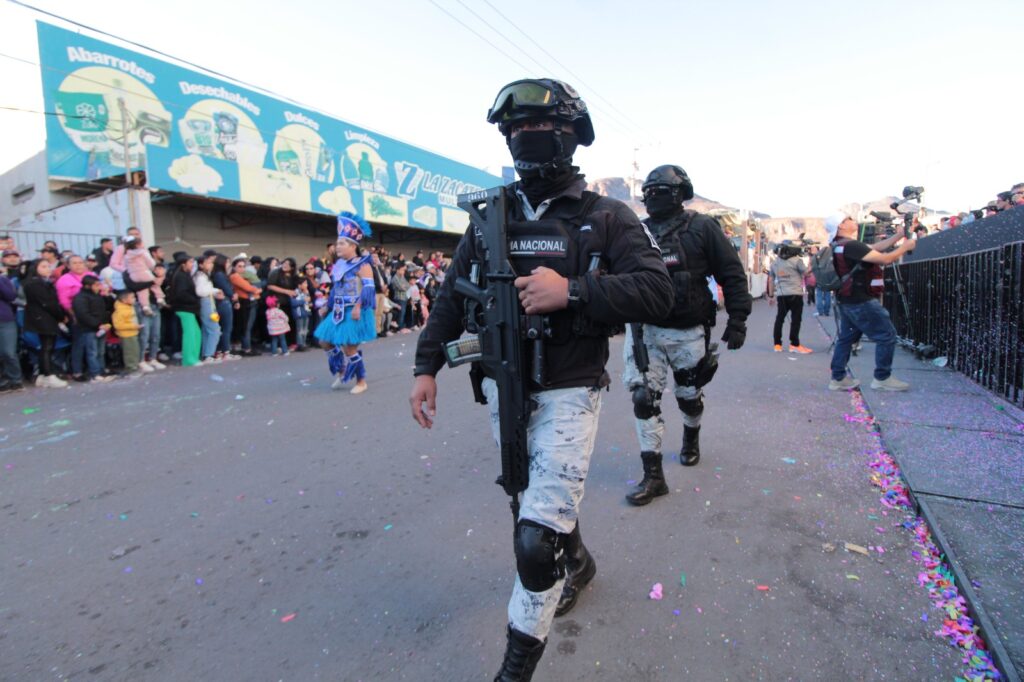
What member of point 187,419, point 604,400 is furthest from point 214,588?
point 604,400

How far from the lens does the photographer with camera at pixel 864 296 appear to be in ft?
18.1

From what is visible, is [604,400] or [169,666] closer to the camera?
[169,666]

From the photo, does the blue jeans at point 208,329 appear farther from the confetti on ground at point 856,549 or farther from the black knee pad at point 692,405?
the confetti on ground at point 856,549

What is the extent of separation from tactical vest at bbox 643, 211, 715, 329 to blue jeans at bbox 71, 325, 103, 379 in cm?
772

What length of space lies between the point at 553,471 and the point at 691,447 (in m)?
2.39

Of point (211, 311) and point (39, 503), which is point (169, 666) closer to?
point (39, 503)

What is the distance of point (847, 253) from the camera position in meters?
5.57

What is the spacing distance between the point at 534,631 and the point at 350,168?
57.1 feet

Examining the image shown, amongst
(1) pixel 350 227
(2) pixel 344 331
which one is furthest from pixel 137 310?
(1) pixel 350 227

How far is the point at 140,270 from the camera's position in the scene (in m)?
8.35

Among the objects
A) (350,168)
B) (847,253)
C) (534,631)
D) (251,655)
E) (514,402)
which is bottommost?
(251,655)

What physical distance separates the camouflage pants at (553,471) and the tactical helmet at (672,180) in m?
2.15

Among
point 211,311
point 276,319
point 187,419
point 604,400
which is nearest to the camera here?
point 187,419

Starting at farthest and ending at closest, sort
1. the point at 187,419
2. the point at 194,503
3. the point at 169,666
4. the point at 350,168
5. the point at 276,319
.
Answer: the point at 350,168 → the point at 276,319 → the point at 187,419 → the point at 194,503 → the point at 169,666
